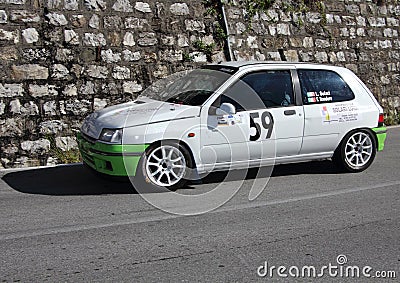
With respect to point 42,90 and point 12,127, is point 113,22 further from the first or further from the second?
point 12,127

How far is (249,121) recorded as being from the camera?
800cm

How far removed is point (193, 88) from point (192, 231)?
2822 mm

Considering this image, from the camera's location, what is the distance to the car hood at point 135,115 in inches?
298

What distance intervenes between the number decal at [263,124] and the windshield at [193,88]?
0.66 m

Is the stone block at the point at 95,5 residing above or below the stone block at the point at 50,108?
above

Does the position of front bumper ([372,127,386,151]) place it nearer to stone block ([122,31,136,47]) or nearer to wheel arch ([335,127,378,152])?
wheel arch ([335,127,378,152])

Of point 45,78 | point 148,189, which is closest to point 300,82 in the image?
point 148,189

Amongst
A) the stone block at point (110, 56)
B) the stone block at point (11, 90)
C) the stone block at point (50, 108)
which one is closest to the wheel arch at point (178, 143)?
the stone block at point (50, 108)

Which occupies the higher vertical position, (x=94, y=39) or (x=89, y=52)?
(x=94, y=39)

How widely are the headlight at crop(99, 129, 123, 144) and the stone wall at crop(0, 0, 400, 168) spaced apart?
9.38ft

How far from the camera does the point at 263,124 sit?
8094mm

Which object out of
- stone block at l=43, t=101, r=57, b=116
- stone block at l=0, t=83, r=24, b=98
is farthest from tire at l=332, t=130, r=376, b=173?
stone block at l=0, t=83, r=24, b=98

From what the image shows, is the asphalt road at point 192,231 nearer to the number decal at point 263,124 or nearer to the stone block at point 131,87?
the number decal at point 263,124

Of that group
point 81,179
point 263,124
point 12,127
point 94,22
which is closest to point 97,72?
point 94,22
